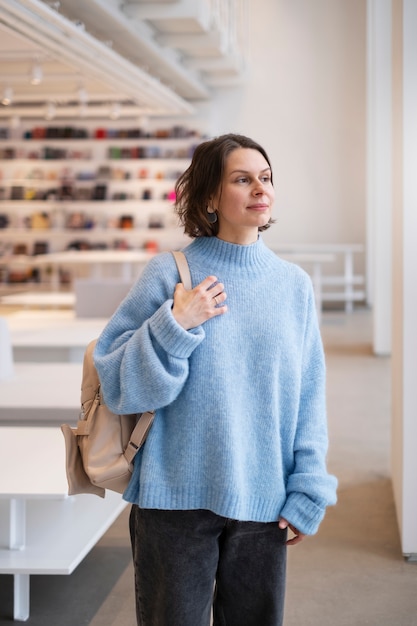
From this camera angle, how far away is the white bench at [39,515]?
9.42ft

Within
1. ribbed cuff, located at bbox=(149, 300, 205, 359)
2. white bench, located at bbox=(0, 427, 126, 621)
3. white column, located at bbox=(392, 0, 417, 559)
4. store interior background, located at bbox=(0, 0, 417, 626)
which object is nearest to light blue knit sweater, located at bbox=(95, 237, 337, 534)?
ribbed cuff, located at bbox=(149, 300, 205, 359)

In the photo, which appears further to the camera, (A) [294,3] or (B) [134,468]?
(A) [294,3]

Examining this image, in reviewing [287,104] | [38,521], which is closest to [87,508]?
[38,521]

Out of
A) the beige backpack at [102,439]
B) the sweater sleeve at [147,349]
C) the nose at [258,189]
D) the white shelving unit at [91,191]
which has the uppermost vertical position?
the white shelving unit at [91,191]

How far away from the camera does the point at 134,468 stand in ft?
6.26

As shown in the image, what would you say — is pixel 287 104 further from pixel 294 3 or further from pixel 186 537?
pixel 186 537

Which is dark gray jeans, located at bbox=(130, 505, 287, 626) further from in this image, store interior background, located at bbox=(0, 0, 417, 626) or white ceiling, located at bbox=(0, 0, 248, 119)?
store interior background, located at bbox=(0, 0, 417, 626)

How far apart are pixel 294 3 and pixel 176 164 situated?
11.0ft

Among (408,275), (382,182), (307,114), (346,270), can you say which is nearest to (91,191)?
(307,114)

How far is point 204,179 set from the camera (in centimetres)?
191

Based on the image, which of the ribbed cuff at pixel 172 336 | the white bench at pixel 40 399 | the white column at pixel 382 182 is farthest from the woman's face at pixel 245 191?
the white column at pixel 382 182

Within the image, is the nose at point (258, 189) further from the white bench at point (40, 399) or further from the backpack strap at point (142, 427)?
the white bench at point (40, 399)

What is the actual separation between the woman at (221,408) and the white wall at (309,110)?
13.1 m

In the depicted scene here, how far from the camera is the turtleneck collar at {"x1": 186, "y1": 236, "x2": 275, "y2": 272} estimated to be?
191 cm
